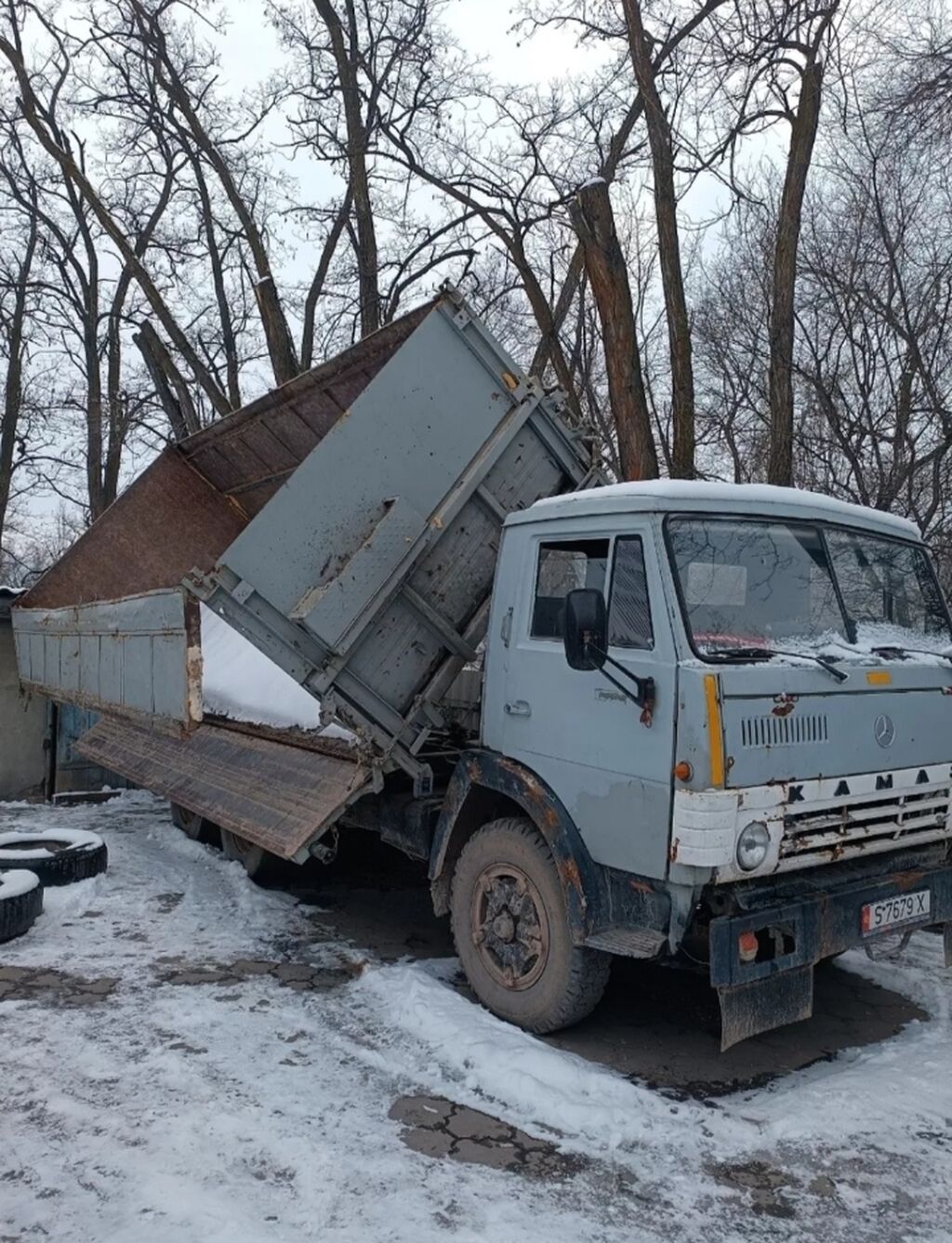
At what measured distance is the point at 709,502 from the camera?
4262 millimetres

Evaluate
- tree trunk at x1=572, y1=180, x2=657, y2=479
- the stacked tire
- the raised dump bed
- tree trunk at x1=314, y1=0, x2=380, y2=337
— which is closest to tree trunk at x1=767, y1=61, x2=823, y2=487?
tree trunk at x1=572, y1=180, x2=657, y2=479

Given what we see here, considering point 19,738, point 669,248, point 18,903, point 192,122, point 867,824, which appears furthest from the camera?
point 192,122

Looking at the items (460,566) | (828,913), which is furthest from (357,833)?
(828,913)

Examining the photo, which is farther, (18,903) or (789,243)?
(789,243)

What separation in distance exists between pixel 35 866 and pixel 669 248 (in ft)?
28.0

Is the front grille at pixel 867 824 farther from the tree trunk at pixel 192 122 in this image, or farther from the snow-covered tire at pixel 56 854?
the tree trunk at pixel 192 122

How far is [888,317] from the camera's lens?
12602mm

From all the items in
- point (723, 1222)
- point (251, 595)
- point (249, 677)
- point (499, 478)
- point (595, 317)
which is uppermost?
point (595, 317)

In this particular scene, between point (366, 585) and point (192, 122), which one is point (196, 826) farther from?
point (192, 122)

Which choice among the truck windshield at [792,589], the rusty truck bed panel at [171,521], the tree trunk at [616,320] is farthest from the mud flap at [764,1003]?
the tree trunk at [616,320]

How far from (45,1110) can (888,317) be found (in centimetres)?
1247

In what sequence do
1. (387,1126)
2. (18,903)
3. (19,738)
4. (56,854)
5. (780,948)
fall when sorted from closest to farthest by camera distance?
(387,1126), (780,948), (18,903), (56,854), (19,738)

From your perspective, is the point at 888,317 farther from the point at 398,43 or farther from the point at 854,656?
the point at 854,656

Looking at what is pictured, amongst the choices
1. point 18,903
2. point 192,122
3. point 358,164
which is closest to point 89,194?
point 192,122
